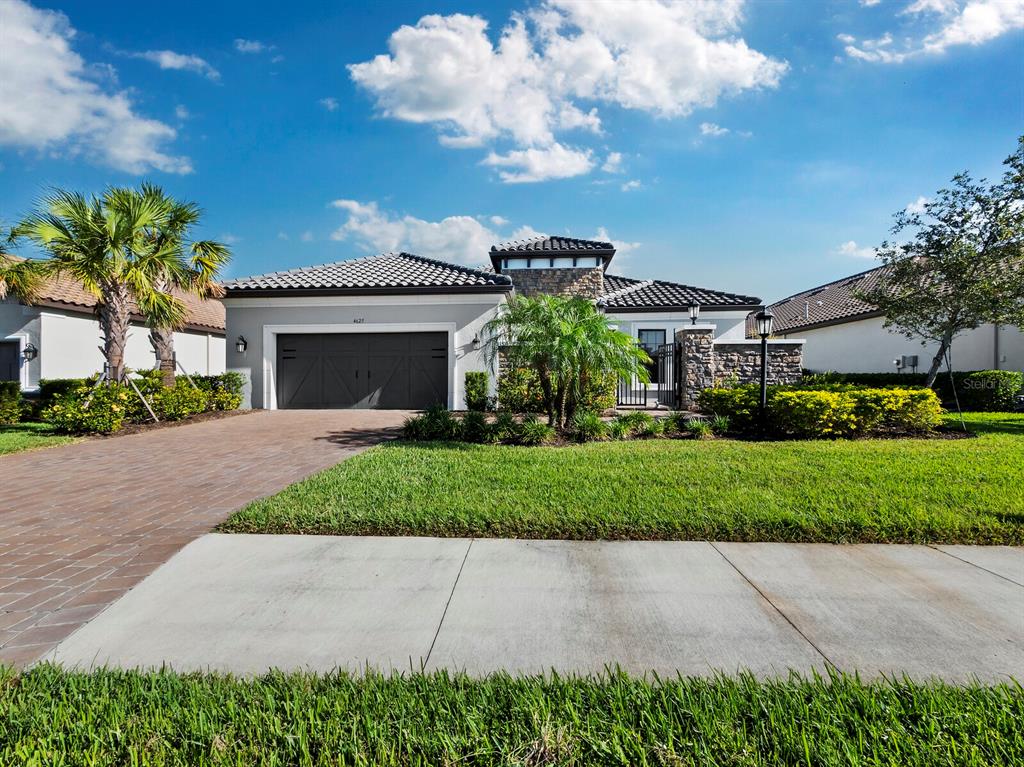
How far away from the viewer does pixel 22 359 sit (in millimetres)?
Answer: 15000

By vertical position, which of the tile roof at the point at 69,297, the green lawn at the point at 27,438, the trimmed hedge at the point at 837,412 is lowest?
the green lawn at the point at 27,438

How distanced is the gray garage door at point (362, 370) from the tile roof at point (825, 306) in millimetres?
16962

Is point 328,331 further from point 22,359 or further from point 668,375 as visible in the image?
point 668,375

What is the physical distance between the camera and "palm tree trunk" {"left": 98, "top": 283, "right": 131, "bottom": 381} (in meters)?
11.2

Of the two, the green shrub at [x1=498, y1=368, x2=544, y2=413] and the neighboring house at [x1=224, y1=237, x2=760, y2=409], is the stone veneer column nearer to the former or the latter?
the green shrub at [x1=498, y1=368, x2=544, y2=413]

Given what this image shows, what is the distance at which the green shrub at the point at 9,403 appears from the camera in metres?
11.9

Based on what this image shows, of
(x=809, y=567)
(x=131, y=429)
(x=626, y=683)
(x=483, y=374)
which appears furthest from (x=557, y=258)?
(x=626, y=683)

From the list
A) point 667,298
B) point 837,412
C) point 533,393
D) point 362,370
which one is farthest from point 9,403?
point 667,298

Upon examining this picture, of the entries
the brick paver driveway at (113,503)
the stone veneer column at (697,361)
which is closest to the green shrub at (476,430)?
the brick paver driveway at (113,503)

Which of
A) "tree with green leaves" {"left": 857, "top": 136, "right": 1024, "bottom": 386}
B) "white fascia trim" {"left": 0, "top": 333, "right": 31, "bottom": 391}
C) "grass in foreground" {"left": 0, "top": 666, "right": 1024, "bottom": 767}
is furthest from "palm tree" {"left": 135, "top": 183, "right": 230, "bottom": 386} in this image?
"tree with green leaves" {"left": 857, "top": 136, "right": 1024, "bottom": 386}

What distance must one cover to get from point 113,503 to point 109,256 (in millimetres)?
8700

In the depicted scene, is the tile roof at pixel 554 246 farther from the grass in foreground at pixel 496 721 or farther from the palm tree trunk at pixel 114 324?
the grass in foreground at pixel 496 721

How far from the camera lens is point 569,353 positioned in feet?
27.6

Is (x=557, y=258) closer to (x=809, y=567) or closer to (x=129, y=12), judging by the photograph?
(x=129, y=12)
